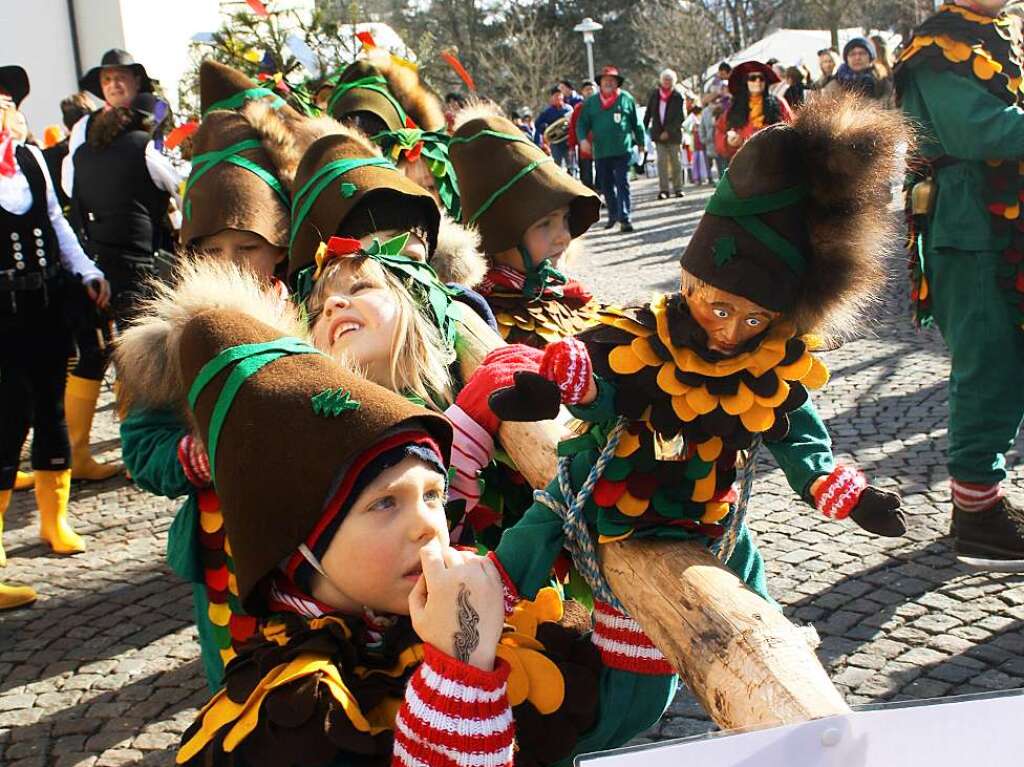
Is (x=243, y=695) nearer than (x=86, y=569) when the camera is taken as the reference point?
Yes

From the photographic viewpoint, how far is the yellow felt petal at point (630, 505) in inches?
72.2

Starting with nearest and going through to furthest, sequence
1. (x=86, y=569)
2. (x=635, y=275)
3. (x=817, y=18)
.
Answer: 1. (x=86, y=569)
2. (x=635, y=275)
3. (x=817, y=18)

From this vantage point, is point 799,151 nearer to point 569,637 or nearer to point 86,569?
point 569,637

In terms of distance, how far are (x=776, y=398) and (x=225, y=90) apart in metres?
2.80

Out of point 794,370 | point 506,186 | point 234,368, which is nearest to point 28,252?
point 506,186

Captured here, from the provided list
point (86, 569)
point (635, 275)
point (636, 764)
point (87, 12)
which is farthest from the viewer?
point (87, 12)

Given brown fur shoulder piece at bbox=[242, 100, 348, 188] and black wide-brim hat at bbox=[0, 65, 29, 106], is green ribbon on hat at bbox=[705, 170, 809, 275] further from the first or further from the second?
black wide-brim hat at bbox=[0, 65, 29, 106]

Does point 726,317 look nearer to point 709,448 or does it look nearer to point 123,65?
point 709,448

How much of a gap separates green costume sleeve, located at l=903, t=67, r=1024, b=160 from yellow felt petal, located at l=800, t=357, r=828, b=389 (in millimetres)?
2103

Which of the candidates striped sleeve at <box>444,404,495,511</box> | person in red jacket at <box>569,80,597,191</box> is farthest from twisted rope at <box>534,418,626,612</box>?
person in red jacket at <box>569,80,597,191</box>

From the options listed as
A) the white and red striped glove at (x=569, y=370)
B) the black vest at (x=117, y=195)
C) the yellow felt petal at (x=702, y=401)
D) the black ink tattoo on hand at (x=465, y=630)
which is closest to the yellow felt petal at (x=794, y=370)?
the yellow felt petal at (x=702, y=401)

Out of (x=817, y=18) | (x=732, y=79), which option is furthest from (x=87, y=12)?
(x=817, y=18)

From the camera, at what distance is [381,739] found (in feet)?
5.31

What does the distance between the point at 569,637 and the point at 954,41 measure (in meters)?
2.77
